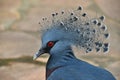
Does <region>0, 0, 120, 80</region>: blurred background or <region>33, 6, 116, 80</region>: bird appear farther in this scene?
<region>0, 0, 120, 80</region>: blurred background

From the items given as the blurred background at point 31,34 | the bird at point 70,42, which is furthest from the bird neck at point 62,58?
the blurred background at point 31,34

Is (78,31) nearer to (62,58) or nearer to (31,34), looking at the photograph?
(62,58)

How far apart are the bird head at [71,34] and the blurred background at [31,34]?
16 centimetres

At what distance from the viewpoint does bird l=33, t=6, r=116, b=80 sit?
10.1 ft

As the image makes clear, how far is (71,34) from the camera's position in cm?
309

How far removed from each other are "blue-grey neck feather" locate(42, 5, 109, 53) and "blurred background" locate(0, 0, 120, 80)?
19cm

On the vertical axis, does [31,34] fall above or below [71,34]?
below

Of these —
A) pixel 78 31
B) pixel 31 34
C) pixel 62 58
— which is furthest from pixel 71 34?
pixel 31 34

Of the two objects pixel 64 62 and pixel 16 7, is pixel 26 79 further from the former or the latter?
pixel 16 7

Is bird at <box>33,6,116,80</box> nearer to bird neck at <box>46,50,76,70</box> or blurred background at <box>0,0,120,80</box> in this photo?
bird neck at <box>46,50,76,70</box>

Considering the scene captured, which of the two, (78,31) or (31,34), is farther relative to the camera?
(31,34)

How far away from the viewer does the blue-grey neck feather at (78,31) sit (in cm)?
309

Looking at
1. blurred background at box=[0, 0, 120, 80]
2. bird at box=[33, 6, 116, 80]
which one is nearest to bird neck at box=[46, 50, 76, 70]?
bird at box=[33, 6, 116, 80]

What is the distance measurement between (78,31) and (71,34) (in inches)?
2.0
